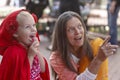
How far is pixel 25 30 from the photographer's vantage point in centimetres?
183

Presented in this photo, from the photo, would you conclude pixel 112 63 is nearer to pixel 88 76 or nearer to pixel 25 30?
pixel 88 76

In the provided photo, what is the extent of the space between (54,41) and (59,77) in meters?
0.26

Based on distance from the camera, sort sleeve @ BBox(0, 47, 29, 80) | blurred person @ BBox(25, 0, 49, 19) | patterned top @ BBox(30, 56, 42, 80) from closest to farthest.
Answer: sleeve @ BBox(0, 47, 29, 80) < patterned top @ BBox(30, 56, 42, 80) < blurred person @ BBox(25, 0, 49, 19)

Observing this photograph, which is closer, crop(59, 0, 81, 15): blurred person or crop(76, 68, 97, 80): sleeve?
crop(76, 68, 97, 80): sleeve

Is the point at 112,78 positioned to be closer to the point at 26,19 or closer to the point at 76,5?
the point at 76,5

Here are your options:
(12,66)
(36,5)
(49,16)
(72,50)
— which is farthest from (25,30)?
(49,16)

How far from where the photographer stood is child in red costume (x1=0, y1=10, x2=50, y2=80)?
1802 millimetres

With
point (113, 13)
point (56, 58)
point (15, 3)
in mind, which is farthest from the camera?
point (15, 3)

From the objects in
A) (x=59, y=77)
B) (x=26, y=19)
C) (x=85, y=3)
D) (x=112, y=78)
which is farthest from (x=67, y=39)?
(x=85, y=3)

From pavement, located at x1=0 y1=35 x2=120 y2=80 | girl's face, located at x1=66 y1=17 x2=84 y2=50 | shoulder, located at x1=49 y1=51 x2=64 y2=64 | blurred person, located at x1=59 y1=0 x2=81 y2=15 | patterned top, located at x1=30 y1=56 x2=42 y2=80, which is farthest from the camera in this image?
blurred person, located at x1=59 y1=0 x2=81 y2=15

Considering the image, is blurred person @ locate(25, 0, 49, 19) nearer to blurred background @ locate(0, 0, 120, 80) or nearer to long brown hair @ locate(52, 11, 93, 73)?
blurred background @ locate(0, 0, 120, 80)

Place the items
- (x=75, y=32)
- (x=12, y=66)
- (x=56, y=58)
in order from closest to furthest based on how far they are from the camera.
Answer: (x=12, y=66) → (x=75, y=32) → (x=56, y=58)

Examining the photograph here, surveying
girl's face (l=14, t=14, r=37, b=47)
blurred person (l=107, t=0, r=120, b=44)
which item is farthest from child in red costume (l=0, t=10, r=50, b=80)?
blurred person (l=107, t=0, r=120, b=44)

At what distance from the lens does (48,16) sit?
734cm
